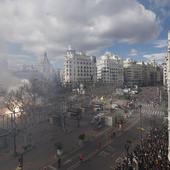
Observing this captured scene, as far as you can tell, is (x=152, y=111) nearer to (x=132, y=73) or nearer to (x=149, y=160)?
(x=149, y=160)

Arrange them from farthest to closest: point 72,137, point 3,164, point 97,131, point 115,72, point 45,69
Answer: point 115,72, point 45,69, point 97,131, point 72,137, point 3,164

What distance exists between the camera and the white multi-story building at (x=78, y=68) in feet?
290

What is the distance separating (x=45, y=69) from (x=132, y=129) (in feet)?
204

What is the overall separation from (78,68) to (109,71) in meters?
17.4

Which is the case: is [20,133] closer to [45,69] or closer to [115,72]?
[45,69]

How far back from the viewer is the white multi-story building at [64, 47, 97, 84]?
88250mm

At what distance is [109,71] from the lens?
101312 millimetres

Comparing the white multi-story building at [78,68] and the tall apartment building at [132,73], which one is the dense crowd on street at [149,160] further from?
the tall apartment building at [132,73]

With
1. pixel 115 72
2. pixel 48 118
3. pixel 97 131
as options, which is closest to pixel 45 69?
pixel 115 72

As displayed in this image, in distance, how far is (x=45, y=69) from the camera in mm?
89062

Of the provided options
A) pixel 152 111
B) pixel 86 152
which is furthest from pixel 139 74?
pixel 86 152

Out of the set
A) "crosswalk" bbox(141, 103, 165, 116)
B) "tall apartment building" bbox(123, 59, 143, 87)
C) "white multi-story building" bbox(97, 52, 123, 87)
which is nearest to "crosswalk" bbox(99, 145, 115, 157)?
"crosswalk" bbox(141, 103, 165, 116)

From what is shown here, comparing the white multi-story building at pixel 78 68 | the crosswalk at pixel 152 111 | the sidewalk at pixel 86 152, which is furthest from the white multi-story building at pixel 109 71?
the sidewalk at pixel 86 152

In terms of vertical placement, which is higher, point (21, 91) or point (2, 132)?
point (21, 91)
